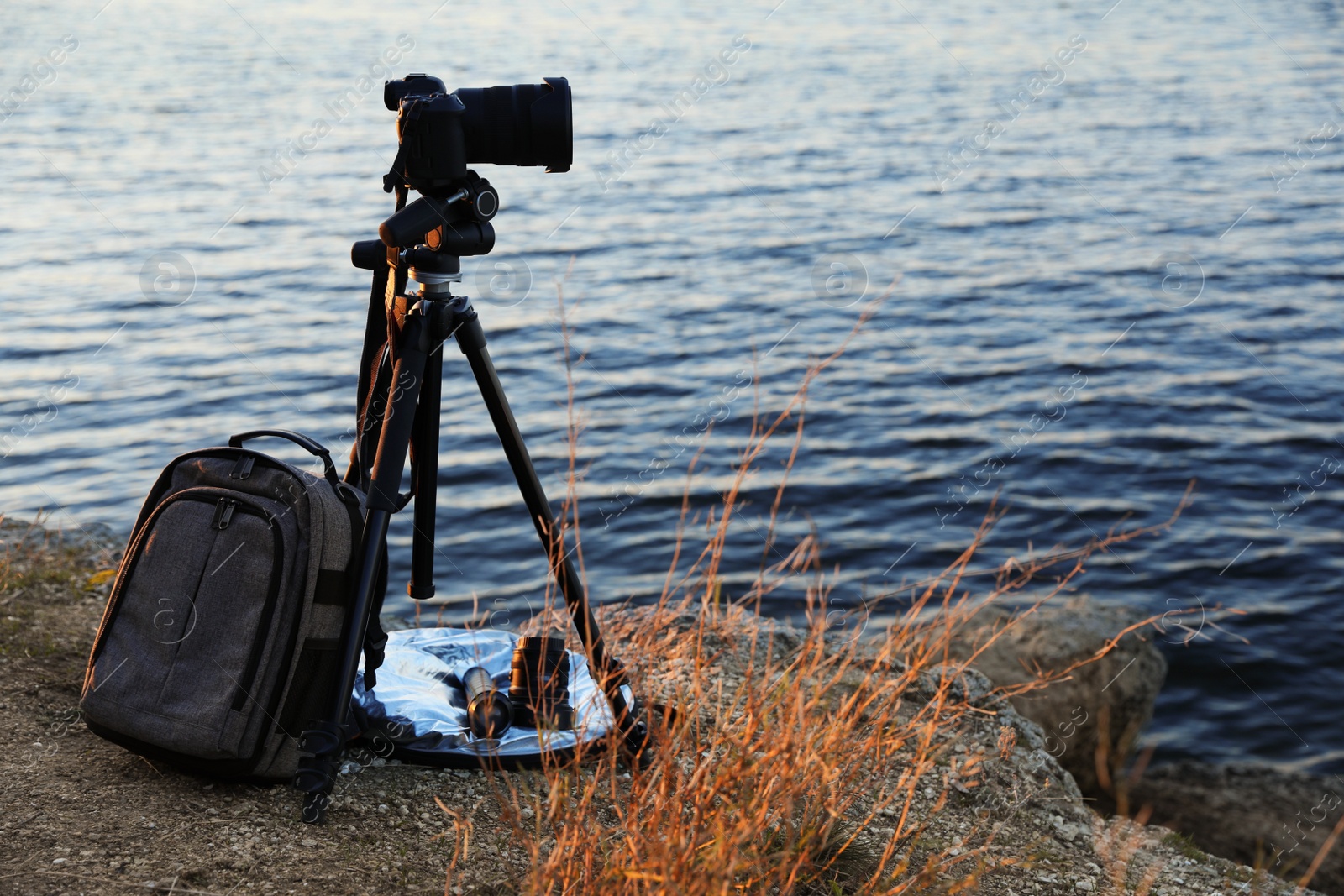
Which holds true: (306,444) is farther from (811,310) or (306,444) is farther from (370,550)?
(811,310)

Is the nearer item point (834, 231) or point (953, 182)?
point (834, 231)

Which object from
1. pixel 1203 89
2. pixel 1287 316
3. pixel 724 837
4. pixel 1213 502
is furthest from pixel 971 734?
pixel 1203 89

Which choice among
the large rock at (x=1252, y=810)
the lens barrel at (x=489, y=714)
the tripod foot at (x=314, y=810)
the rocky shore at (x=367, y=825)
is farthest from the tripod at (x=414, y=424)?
the large rock at (x=1252, y=810)

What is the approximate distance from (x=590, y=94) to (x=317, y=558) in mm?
14162

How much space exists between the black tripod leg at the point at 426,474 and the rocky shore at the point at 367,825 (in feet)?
1.66

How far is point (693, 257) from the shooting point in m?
10.8

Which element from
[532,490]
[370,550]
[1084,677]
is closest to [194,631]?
[370,550]

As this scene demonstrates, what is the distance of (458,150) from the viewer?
268 cm

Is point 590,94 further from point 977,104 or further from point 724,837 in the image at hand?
point 724,837

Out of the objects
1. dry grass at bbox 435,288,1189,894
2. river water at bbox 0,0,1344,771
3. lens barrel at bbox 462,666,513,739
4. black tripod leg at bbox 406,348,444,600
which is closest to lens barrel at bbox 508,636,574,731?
lens barrel at bbox 462,666,513,739

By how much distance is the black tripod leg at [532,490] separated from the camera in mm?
2801

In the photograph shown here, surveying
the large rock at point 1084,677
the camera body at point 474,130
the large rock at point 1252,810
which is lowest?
the large rock at point 1252,810

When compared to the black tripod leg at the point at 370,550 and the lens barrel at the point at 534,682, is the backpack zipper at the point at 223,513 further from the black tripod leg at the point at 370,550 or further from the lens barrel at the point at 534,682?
the lens barrel at the point at 534,682

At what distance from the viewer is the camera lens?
268cm
